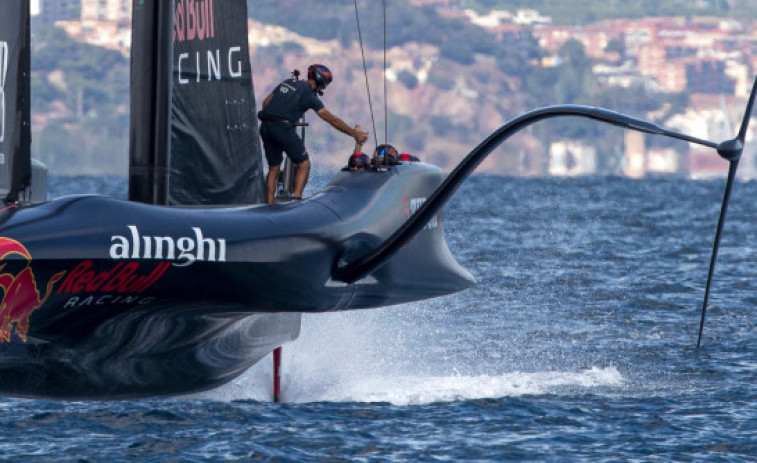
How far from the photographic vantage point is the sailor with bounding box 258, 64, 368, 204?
9094 mm

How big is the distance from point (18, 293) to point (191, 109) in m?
2.39

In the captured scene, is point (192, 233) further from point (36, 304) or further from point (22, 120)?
point (22, 120)

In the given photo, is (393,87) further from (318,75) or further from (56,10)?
(318,75)

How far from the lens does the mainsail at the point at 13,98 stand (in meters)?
8.12

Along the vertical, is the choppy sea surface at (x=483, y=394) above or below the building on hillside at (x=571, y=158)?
below

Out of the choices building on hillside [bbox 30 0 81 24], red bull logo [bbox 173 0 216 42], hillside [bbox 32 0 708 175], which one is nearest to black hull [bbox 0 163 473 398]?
red bull logo [bbox 173 0 216 42]

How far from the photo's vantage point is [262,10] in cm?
13888

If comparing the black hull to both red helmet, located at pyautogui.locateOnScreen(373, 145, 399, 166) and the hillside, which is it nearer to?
red helmet, located at pyautogui.locateOnScreen(373, 145, 399, 166)

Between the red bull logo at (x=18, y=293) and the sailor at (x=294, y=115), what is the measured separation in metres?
2.48

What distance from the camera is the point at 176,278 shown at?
741 cm

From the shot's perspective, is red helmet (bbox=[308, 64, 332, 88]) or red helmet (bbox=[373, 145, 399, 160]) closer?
red helmet (bbox=[373, 145, 399, 160])

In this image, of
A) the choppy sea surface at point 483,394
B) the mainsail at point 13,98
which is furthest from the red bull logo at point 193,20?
the choppy sea surface at point 483,394

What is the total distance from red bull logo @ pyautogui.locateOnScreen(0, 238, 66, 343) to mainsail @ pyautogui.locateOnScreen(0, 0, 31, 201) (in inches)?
46.5

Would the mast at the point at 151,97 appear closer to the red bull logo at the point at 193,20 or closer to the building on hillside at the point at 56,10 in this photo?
the red bull logo at the point at 193,20
